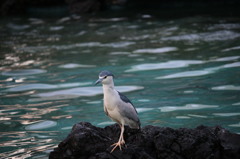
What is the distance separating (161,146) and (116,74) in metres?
6.04

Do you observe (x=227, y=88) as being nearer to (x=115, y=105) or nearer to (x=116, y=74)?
(x=116, y=74)

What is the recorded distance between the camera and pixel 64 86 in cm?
1052

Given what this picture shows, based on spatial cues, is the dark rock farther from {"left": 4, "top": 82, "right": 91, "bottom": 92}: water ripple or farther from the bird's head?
{"left": 4, "top": 82, "right": 91, "bottom": 92}: water ripple

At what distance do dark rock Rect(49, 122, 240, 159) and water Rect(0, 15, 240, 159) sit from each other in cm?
Answer: 161

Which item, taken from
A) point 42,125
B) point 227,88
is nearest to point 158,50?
point 227,88

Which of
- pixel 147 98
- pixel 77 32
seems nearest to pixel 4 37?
pixel 77 32

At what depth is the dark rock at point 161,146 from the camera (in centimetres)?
525

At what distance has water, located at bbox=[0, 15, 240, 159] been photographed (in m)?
8.26

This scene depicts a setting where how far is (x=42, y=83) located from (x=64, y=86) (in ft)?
2.05

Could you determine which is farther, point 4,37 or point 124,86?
point 4,37

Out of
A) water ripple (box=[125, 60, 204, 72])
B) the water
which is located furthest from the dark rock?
water ripple (box=[125, 60, 204, 72])

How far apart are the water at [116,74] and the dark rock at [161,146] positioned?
161cm

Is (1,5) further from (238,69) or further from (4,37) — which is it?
(238,69)

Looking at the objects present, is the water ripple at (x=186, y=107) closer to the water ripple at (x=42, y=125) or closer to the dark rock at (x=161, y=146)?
the water ripple at (x=42, y=125)
